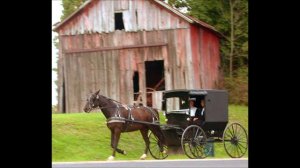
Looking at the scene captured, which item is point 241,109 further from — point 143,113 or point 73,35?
point 73,35

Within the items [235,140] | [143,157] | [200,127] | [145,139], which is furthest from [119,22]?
[235,140]

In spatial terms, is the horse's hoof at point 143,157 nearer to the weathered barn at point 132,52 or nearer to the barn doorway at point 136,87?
the weathered barn at point 132,52

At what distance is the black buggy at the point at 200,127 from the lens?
44.3ft

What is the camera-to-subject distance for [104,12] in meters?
15.3

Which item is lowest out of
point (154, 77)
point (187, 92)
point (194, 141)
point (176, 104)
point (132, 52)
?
point (194, 141)

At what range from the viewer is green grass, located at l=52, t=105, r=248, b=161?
12945 mm

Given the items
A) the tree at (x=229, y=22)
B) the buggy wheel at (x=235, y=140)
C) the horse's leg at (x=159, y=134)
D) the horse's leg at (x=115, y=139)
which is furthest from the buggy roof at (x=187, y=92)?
the horse's leg at (x=115, y=139)

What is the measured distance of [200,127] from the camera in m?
13.7

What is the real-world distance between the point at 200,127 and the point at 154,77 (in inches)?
84.5

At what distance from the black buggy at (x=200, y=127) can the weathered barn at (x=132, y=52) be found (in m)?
0.39

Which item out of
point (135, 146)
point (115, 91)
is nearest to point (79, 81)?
point (115, 91)

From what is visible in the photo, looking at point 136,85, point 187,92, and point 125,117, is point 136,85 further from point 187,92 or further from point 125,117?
point 187,92
